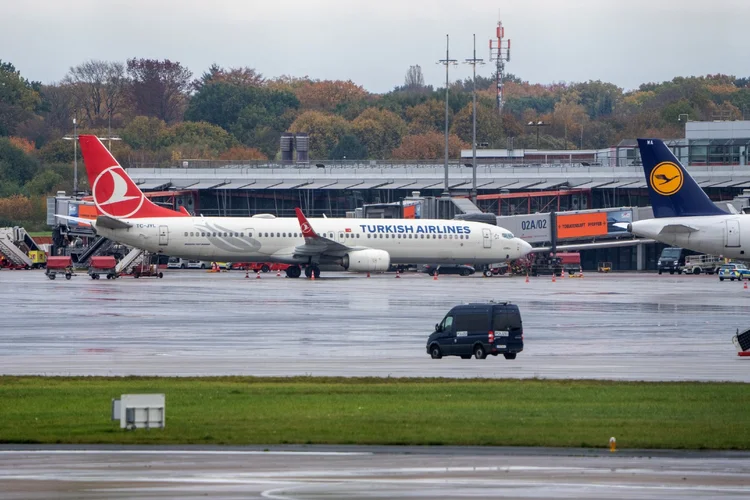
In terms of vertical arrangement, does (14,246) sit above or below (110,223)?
below

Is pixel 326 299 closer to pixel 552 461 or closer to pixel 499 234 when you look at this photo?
pixel 499 234

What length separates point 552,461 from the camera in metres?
15.9

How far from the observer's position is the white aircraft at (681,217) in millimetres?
53250

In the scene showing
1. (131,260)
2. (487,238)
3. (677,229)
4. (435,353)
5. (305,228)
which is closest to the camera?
(435,353)

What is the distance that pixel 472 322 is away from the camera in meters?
29.5

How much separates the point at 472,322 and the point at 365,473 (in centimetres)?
1485

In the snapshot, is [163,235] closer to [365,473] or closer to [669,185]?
[669,185]

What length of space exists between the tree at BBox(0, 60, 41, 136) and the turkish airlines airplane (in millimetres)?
102329

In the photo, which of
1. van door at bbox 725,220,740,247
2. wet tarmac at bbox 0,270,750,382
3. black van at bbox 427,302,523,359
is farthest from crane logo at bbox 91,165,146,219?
black van at bbox 427,302,523,359

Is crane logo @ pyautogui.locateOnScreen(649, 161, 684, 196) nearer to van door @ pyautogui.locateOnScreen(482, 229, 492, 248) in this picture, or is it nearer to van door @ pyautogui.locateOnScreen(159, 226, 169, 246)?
van door @ pyautogui.locateOnScreen(482, 229, 492, 248)

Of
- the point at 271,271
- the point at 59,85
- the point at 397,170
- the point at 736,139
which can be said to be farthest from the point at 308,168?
the point at 59,85

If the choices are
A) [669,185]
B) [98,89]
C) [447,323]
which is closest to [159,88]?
[98,89]

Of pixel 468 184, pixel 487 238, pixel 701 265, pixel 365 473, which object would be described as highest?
pixel 468 184

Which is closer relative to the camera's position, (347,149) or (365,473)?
(365,473)
